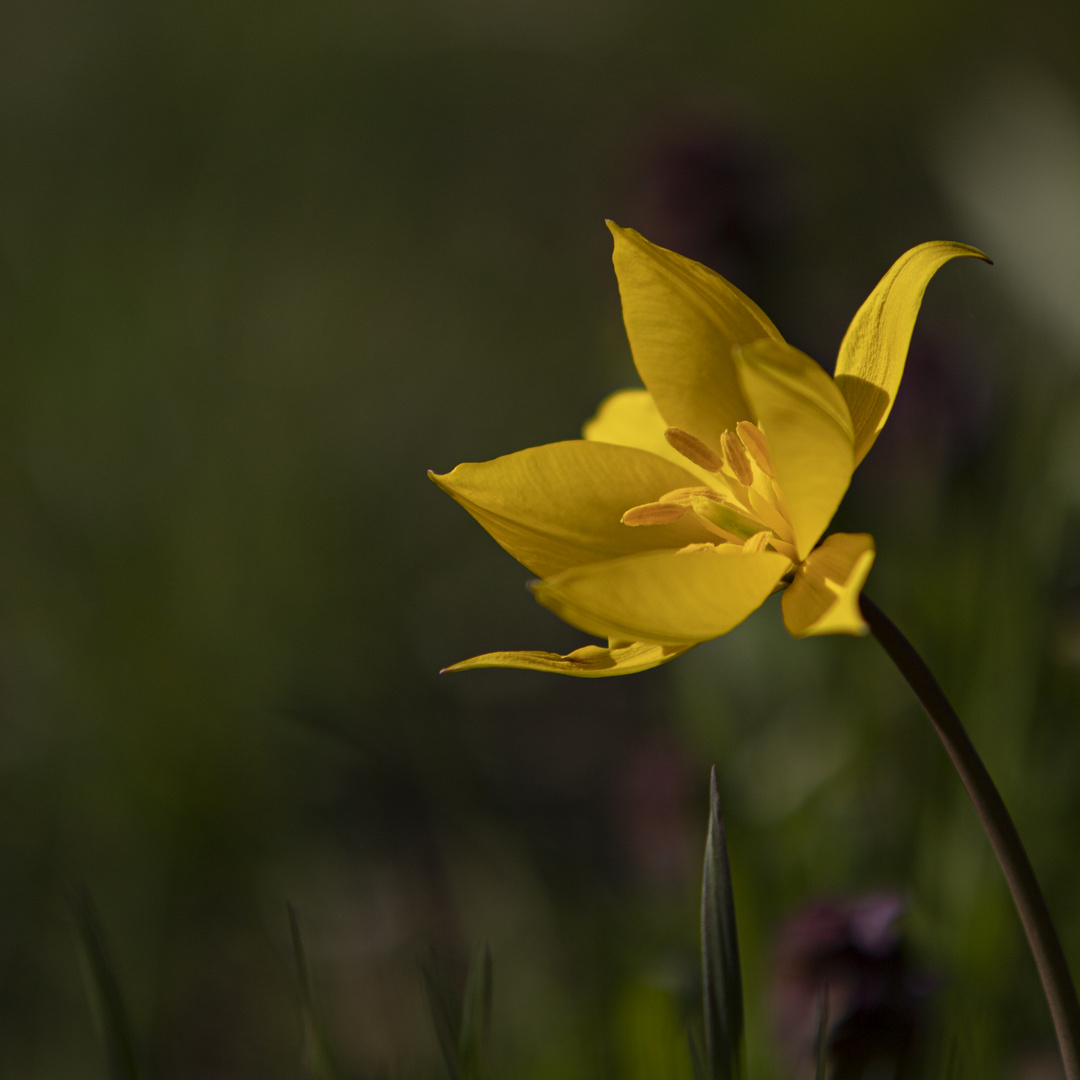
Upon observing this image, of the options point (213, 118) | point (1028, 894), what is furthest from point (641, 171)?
point (213, 118)

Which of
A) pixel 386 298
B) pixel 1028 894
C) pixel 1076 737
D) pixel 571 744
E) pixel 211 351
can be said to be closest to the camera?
pixel 1028 894

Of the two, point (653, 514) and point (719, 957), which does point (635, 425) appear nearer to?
point (653, 514)

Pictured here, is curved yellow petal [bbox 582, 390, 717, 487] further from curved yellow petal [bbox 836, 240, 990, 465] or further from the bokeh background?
the bokeh background

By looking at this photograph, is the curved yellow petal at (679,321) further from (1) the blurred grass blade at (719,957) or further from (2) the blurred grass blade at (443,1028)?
(2) the blurred grass blade at (443,1028)

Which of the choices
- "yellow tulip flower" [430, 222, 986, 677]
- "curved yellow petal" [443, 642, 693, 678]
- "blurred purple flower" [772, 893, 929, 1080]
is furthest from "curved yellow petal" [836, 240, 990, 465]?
"blurred purple flower" [772, 893, 929, 1080]

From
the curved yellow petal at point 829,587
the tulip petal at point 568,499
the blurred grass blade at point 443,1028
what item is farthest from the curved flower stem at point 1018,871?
the blurred grass blade at point 443,1028

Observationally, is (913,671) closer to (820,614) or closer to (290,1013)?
(820,614)

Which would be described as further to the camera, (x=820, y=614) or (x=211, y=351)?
(x=211, y=351)
